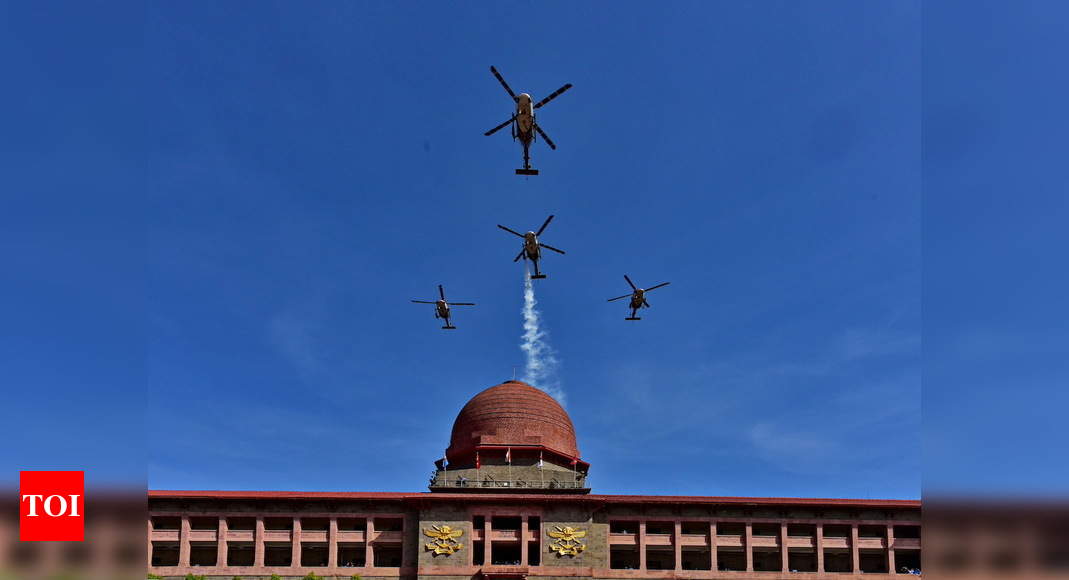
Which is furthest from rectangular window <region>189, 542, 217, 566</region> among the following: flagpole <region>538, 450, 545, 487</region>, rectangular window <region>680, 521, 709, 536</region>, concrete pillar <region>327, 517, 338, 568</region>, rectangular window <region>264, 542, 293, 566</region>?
rectangular window <region>680, 521, 709, 536</region>

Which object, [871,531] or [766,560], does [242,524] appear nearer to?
[766,560]

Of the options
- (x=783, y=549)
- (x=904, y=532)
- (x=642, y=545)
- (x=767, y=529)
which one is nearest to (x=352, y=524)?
(x=642, y=545)

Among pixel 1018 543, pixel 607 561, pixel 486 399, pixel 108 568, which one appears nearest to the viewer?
pixel 1018 543

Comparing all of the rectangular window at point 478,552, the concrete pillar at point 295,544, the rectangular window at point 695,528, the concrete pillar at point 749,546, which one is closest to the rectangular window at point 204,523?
the concrete pillar at point 295,544

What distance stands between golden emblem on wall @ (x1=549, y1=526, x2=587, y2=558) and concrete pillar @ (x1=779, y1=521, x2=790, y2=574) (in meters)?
13.2

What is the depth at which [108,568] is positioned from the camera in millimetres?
9602

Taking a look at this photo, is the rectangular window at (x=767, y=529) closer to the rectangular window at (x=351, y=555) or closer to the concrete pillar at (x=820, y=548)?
the concrete pillar at (x=820, y=548)

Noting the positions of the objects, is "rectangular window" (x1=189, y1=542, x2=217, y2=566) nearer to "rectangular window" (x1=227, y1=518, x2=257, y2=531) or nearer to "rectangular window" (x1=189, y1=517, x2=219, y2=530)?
"rectangular window" (x1=189, y1=517, x2=219, y2=530)

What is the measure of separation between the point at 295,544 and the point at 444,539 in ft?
31.4

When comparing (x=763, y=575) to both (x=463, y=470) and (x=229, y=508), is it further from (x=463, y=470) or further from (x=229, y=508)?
(x=229, y=508)

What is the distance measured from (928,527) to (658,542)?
47536 millimetres

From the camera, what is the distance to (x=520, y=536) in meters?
50.4

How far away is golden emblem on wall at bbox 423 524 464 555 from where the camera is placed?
4944cm

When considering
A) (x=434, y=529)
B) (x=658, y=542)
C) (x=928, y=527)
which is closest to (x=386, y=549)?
(x=434, y=529)
